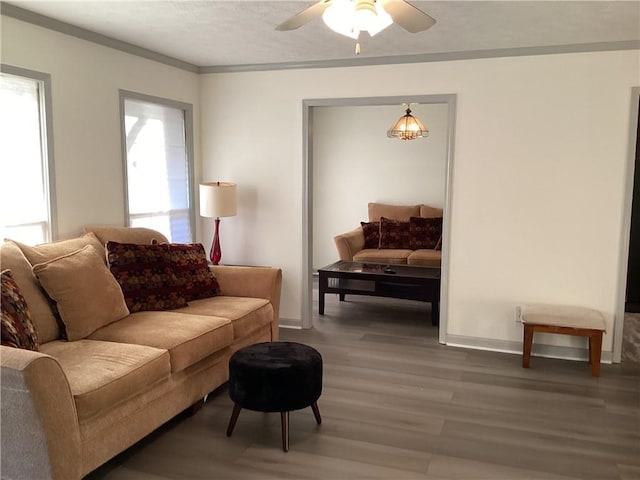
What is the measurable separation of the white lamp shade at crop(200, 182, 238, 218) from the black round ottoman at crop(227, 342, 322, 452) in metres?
1.98

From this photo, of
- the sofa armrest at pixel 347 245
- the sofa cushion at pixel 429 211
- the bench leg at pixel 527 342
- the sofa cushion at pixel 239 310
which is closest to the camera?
the sofa cushion at pixel 239 310

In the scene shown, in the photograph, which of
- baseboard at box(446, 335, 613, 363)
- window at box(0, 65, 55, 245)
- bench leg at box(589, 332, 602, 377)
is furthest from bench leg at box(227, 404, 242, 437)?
bench leg at box(589, 332, 602, 377)

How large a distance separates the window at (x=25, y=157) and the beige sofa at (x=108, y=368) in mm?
295

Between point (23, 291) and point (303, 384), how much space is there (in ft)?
5.19

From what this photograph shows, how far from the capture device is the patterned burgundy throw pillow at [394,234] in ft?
22.0

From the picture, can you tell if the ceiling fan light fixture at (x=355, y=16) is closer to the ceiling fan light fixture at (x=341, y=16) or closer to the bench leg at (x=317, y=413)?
the ceiling fan light fixture at (x=341, y=16)

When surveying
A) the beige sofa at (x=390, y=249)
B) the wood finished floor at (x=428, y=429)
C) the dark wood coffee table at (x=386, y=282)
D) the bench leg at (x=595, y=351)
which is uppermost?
the beige sofa at (x=390, y=249)

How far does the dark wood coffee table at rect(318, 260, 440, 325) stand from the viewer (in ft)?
17.0

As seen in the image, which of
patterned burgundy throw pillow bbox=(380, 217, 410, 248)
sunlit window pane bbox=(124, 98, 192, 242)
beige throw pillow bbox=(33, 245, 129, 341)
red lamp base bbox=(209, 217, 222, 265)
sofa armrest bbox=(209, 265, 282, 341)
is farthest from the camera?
patterned burgundy throw pillow bbox=(380, 217, 410, 248)

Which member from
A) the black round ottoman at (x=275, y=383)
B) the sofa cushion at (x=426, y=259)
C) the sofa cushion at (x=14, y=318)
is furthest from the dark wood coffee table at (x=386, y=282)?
the sofa cushion at (x=14, y=318)

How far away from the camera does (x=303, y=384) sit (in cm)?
290

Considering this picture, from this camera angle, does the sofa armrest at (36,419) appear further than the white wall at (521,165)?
No

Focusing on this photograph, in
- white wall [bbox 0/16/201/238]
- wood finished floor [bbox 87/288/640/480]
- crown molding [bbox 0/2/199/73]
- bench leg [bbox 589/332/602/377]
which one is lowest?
wood finished floor [bbox 87/288/640/480]

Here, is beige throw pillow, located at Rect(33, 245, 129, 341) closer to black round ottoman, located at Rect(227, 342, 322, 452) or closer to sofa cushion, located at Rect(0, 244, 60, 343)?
sofa cushion, located at Rect(0, 244, 60, 343)
